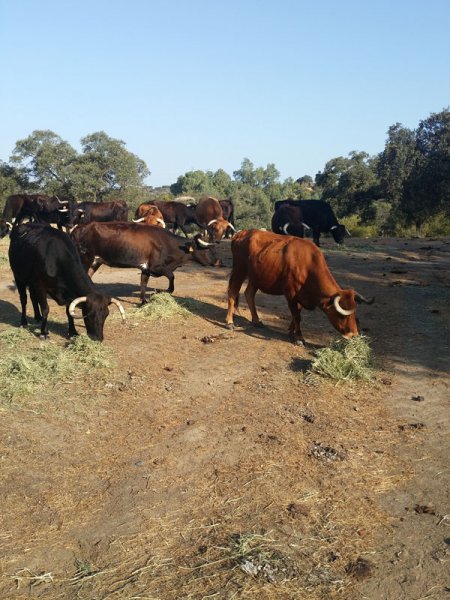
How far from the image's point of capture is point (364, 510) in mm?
5078

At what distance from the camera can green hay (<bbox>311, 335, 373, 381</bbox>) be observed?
8070 mm

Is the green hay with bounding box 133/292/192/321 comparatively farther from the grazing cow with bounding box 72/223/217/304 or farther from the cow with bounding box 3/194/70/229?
the cow with bounding box 3/194/70/229

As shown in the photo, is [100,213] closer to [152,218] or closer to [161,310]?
[152,218]

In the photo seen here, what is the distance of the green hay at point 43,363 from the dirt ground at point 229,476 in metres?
0.25

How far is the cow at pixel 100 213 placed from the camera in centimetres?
2581

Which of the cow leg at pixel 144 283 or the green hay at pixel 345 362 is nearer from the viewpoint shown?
the green hay at pixel 345 362

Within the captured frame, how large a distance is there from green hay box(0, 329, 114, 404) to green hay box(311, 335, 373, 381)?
310 centimetres

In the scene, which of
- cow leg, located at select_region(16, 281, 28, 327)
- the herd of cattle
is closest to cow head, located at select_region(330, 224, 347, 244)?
the herd of cattle

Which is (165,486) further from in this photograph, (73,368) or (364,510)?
(73,368)

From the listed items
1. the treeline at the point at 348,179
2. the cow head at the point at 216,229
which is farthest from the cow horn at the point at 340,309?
the treeline at the point at 348,179

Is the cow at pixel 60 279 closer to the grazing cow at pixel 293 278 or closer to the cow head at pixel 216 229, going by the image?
the grazing cow at pixel 293 278

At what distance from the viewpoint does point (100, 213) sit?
2602 centimetres

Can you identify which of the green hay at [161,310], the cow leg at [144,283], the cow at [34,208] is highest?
the cow at [34,208]

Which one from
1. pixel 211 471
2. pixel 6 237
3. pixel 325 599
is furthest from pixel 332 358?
pixel 6 237
